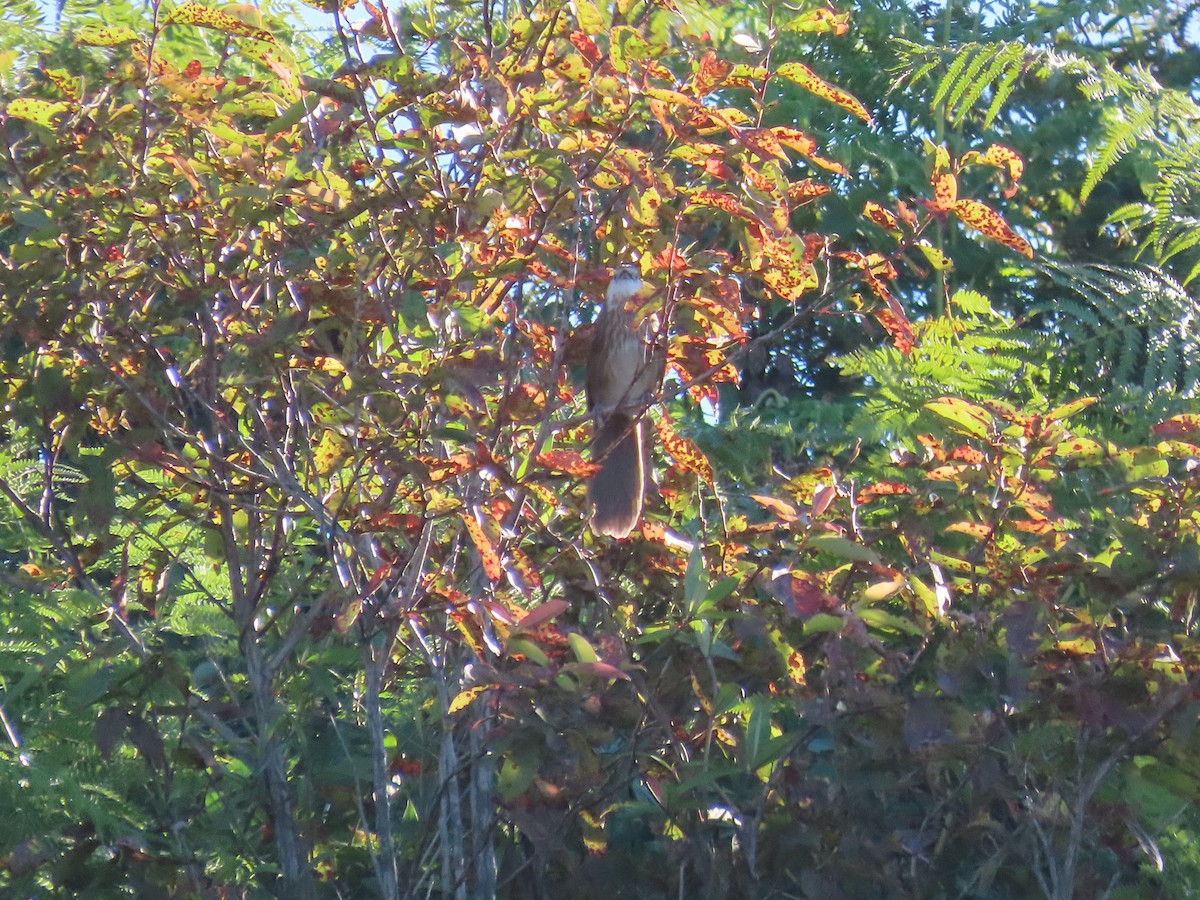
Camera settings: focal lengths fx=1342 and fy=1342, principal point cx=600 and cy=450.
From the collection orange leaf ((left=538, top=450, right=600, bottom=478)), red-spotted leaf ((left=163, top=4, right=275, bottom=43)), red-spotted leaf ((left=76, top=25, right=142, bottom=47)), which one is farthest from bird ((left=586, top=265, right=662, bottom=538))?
red-spotted leaf ((left=76, top=25, right=142, bottom=47))

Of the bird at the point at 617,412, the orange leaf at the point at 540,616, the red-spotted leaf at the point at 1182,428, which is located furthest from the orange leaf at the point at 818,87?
the orange leaf at the point at 540,616

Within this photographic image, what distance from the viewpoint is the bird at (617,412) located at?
8.20 feet

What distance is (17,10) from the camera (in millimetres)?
3617

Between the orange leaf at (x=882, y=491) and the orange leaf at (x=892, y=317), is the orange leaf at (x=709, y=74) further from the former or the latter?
the orange leaf at (x=882, y=491)

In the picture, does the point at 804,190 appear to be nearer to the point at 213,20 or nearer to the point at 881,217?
the point at 881,217

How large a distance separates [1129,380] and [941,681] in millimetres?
2411

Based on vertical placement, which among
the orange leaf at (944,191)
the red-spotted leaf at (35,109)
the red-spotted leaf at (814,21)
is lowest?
the orange leaf at (944,191)

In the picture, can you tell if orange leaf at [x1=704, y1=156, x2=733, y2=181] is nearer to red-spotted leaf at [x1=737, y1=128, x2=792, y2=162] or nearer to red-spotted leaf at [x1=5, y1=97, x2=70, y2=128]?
red-spotted leaf at [x1=737, y1=128, x2=792, y2=162]

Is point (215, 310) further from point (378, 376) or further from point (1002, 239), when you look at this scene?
point (1002, 239)

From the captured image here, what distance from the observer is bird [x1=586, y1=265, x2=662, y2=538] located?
2498 mm

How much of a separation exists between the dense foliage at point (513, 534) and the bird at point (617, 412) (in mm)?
68

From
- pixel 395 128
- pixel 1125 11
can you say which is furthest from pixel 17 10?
pixel 1125 11

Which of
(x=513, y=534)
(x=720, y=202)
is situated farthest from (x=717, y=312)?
(x=513, y=534)

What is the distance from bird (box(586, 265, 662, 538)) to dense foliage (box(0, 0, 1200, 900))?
0.07 meters
